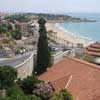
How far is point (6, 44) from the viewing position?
39.1m

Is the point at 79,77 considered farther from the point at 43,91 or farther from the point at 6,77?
the point at 6,77

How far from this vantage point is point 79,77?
54.0 ft

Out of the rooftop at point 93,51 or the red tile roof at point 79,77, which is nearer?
the red tile roof at point 79,77

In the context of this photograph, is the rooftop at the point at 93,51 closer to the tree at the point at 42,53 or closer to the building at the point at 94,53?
the building at the point at 94,53

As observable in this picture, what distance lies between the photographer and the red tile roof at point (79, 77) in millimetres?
14309

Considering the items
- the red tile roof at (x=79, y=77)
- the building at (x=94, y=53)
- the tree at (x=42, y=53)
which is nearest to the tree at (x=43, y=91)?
the red tile roof at (x=79, y=77)

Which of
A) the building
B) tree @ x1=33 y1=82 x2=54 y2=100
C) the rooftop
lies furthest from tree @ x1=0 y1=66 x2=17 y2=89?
the rooftop

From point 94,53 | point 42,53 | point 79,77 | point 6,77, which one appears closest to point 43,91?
point 6,77

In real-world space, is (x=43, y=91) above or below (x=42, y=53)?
below

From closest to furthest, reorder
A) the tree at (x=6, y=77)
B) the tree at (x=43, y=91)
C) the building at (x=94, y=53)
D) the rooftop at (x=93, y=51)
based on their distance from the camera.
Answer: the tree at (x=43, y=91)
the tree at (x=6, y=77)
the building at (x=94, y=53)
the rooftop at (x=93, y=51)

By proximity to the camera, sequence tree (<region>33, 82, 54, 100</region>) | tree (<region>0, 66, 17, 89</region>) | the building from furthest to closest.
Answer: the building
tree (<region>0, 66, 17, 89</region>)
tree (<region>33, 82, 54, 100</region>)

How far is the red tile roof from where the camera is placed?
46.9 feet

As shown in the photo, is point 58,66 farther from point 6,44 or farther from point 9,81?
point 6,44

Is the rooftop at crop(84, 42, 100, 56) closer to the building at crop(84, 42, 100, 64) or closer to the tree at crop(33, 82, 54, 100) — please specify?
the building at crop(84, 42, 100, 64)
